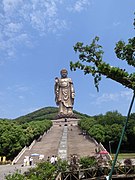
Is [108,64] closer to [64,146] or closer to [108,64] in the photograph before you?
[108,64]

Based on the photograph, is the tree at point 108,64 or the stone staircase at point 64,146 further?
the stone staircase at point 64,146

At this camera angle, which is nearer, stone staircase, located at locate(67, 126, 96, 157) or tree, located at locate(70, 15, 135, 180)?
tree, located at locate(70, 15, 135, 180)

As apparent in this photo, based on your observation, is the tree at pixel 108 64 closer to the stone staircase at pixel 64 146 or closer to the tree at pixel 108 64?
the tree at pixel 108 64

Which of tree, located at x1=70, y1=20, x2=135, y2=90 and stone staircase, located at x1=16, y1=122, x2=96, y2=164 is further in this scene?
stone staircase, located at x1=16, y1=122, x2=96, y2=164

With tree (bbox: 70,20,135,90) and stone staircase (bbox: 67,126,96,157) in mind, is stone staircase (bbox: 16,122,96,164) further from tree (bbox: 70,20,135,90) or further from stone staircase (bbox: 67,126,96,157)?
tree (bbox: 70,20,135,90)

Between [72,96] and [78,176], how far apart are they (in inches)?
1591

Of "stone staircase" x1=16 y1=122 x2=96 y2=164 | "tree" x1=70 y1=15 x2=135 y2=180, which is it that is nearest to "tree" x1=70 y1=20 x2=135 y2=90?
"tree" x1=70 y1=15 x2=135 y2=180

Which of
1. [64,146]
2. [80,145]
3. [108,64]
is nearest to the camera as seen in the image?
[108,64]

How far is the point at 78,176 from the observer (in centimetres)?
1667

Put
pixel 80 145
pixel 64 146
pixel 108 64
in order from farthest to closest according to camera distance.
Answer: pixel 80 145 → pixel 64 146 → pixel 108 64

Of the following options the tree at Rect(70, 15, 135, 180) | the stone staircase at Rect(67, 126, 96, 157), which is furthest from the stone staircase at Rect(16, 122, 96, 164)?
the tree at Rect(70, 15, 135, 180)

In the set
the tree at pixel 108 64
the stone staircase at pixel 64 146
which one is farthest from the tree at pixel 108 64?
the stone staircase at pixel 64 146

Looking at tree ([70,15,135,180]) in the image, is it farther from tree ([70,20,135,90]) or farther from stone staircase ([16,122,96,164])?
stone staircase ([16,122,96,164])

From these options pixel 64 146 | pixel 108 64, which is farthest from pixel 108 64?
pixel 64 146
